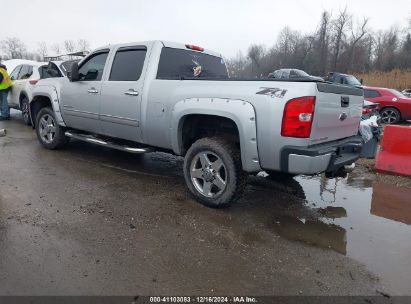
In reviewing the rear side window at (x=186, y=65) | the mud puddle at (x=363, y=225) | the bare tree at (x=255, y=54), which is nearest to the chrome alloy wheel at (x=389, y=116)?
the mud puddle at (x=363, y=225)

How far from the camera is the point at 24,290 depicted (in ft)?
8.45

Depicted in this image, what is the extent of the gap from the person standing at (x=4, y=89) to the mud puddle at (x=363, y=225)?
8999 millimetres

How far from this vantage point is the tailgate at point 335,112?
3488mm

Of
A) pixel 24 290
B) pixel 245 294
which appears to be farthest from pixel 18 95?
pixel 245 294

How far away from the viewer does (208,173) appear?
13.6ft

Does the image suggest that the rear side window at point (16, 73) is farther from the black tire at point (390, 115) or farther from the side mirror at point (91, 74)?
the black tire at point (390, 115)

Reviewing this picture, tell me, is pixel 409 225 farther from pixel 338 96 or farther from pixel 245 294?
pixel 245 294

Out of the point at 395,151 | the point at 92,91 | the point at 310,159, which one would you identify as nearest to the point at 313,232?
the point at 310,159

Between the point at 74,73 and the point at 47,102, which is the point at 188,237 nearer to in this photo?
the point at 74,73

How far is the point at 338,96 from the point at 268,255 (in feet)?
6.06

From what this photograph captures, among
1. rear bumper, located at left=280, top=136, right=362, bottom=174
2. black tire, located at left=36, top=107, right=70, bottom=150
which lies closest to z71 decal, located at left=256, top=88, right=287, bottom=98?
rear bumper, located at left=280, top=136, right=362, bottom=174

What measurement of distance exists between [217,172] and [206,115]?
2.27 feet

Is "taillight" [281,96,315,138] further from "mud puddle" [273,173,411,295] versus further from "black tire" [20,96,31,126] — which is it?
"black tire" [20,96,31,126]

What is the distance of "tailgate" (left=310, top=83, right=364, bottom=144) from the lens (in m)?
3.49
